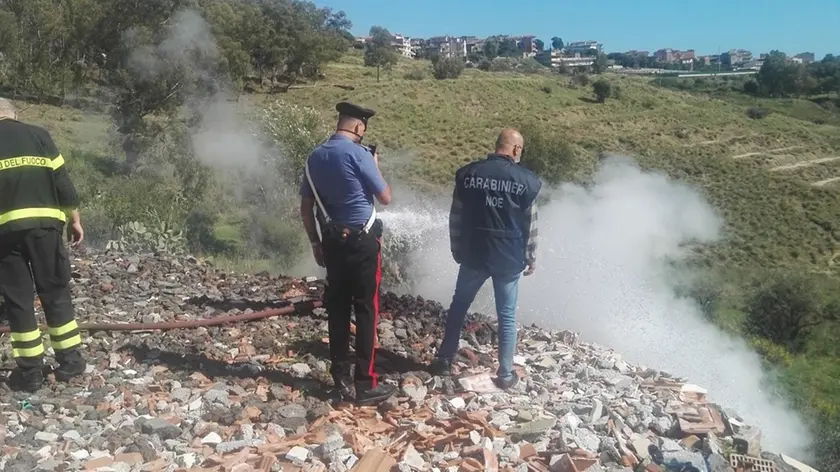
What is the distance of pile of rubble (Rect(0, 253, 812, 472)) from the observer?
11.9 feet

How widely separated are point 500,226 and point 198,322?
2462 millimetres

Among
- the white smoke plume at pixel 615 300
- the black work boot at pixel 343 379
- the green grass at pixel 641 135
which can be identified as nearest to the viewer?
the black work boot at pixel 343 379

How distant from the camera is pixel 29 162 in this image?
405 centimetres

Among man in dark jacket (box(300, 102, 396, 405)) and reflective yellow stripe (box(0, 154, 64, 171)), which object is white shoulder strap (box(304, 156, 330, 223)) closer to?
man in dark jacket (box(300, 102, 396, 405))

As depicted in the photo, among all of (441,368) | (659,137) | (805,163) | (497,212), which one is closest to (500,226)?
(497,212)

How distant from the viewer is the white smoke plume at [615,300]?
28.8 feet

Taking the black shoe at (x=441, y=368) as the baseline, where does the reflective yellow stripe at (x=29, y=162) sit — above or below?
above

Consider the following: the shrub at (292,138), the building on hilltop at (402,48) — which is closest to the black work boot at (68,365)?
the shrub at (292,138)

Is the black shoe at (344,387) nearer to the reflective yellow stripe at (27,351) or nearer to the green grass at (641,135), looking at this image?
the reflective yellow stripe at (27,351)

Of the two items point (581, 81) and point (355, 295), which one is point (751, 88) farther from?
point (355, 295)

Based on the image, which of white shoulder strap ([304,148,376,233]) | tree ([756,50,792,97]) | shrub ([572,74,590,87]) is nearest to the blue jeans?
white shoulder strap ([304,148,376,233])

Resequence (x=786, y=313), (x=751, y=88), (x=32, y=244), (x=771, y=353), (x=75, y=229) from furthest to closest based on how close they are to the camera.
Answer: (x=751, y=88) < (x=786, y=313) < (x=771, y=353) < (x=75, y=229) < (x=32, y=244)

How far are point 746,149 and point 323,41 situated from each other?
33388 mm

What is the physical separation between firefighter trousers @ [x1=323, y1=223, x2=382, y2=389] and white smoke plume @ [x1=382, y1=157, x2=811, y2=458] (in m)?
3.12
